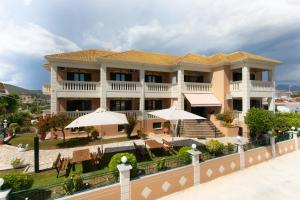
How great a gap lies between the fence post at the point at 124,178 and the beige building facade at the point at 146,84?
15012 millimetres

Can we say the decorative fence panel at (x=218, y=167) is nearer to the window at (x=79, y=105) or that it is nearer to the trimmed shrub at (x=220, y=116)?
the trimmed shrub at (x=220, y=116)

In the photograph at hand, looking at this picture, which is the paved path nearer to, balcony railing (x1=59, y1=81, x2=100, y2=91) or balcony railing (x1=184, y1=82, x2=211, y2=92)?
balcony railing (x1=184, y1=82, x2=211, y2=92)

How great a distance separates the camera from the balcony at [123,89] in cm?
2273

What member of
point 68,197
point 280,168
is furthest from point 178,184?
point 280,168

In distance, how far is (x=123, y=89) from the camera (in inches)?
922

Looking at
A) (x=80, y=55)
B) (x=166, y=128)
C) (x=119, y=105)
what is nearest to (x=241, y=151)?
(x=166, y=128)

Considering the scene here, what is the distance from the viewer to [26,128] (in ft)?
85.3

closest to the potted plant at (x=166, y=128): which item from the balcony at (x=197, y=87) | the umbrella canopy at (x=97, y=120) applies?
the balcony at (x=197, y=87)

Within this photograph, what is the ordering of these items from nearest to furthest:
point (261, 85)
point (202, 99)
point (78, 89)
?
point (78, 89), point (261, 85), point (202, 99)

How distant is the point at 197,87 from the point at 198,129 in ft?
21.7

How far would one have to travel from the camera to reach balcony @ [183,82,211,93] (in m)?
25.3

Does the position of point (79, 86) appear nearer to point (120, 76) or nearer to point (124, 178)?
point (120, 76)

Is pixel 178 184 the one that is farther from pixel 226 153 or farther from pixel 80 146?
pixel 80 146

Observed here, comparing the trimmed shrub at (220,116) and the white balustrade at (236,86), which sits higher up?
the white balustrade at (236,86)
